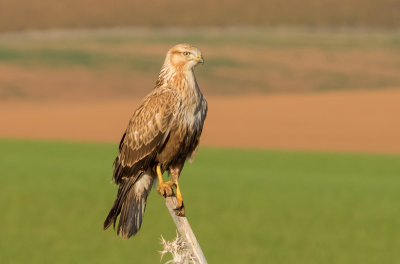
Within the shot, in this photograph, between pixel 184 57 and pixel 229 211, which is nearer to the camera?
pixel 184 57

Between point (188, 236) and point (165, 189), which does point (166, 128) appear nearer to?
point (165, 189)

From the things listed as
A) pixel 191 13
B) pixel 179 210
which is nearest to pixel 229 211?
pixel 179 210

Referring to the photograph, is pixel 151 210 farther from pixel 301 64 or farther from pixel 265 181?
pixel 301 64

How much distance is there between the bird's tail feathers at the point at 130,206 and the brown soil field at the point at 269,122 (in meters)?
43.6

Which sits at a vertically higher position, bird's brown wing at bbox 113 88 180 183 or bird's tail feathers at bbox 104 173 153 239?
bird's brown wing at bbox 113 88 180 183

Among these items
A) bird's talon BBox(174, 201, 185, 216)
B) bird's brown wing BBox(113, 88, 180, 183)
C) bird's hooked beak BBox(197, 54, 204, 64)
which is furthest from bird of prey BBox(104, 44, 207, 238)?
bird's talon BBox(174, 201, 185, 216)

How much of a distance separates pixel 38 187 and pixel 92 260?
13211mm

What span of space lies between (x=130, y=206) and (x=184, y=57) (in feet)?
4.33

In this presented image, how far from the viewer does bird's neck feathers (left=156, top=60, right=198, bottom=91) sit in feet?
25.6

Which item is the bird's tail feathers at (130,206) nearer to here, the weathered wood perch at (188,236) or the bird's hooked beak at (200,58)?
the weathered wood perch at (188,236)

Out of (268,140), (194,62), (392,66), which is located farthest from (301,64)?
(194,62)

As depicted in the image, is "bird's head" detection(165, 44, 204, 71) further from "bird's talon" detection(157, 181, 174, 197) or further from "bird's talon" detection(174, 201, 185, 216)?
"bird's talon" detection(174, 201, 185, 216)

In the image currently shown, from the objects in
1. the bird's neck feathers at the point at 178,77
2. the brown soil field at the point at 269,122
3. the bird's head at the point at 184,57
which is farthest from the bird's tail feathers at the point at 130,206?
the brown soil field at the point at 269,122

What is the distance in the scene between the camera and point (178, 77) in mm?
7863
